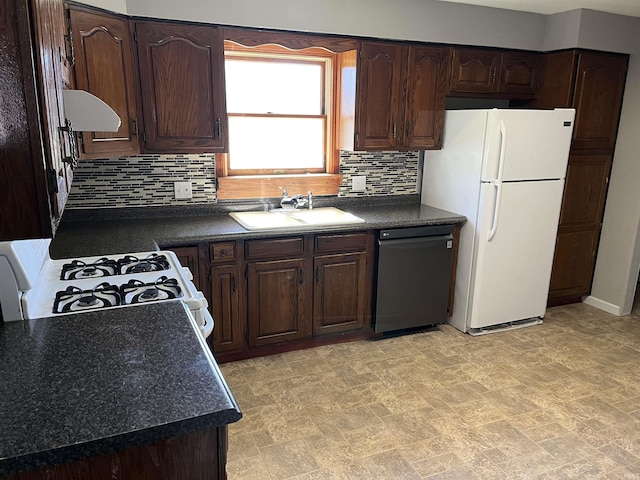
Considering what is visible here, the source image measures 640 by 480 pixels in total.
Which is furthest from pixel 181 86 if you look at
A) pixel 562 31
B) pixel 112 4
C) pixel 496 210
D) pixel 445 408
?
pixel 562 31

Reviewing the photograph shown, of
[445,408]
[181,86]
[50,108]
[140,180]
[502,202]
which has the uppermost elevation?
[181,86]

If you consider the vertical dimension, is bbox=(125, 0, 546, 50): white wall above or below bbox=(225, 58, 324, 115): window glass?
above

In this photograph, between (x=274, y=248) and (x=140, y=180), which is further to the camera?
(x=140, y=180)

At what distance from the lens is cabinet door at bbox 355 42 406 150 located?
308cm

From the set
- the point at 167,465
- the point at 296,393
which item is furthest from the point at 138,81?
the point at 167,465

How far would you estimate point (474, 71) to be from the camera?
3361 mm

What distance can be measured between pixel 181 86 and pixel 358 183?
148 cm

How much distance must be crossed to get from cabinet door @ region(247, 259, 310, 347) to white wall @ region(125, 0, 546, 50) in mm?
1443

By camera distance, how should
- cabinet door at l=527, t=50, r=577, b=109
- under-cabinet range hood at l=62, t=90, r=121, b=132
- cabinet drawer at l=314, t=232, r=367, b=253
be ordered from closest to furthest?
under-cabinet range hood at l=62, t=90, r=121, b=132
cabinet drawer at l=314, t=232, r=367, b=253
cabinet door at l=527, t=50, r=577, b=109

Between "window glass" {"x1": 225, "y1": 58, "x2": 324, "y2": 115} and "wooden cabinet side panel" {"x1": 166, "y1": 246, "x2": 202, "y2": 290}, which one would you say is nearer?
"wooden cabinet side panel" {"x1": 166, "y1": 246, "x2": 202, "y2": 290}

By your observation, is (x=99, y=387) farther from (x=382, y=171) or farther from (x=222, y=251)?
(x=382, y=171)

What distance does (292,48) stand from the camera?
2904 mm

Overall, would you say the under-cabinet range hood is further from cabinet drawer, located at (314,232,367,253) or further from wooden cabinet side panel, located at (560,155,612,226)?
wooden cabinet side panel, located at (560,155,612,226)

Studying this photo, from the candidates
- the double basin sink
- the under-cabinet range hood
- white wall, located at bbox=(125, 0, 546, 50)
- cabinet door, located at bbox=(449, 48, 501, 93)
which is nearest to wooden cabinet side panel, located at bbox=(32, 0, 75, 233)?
the under-cabinet range hood
